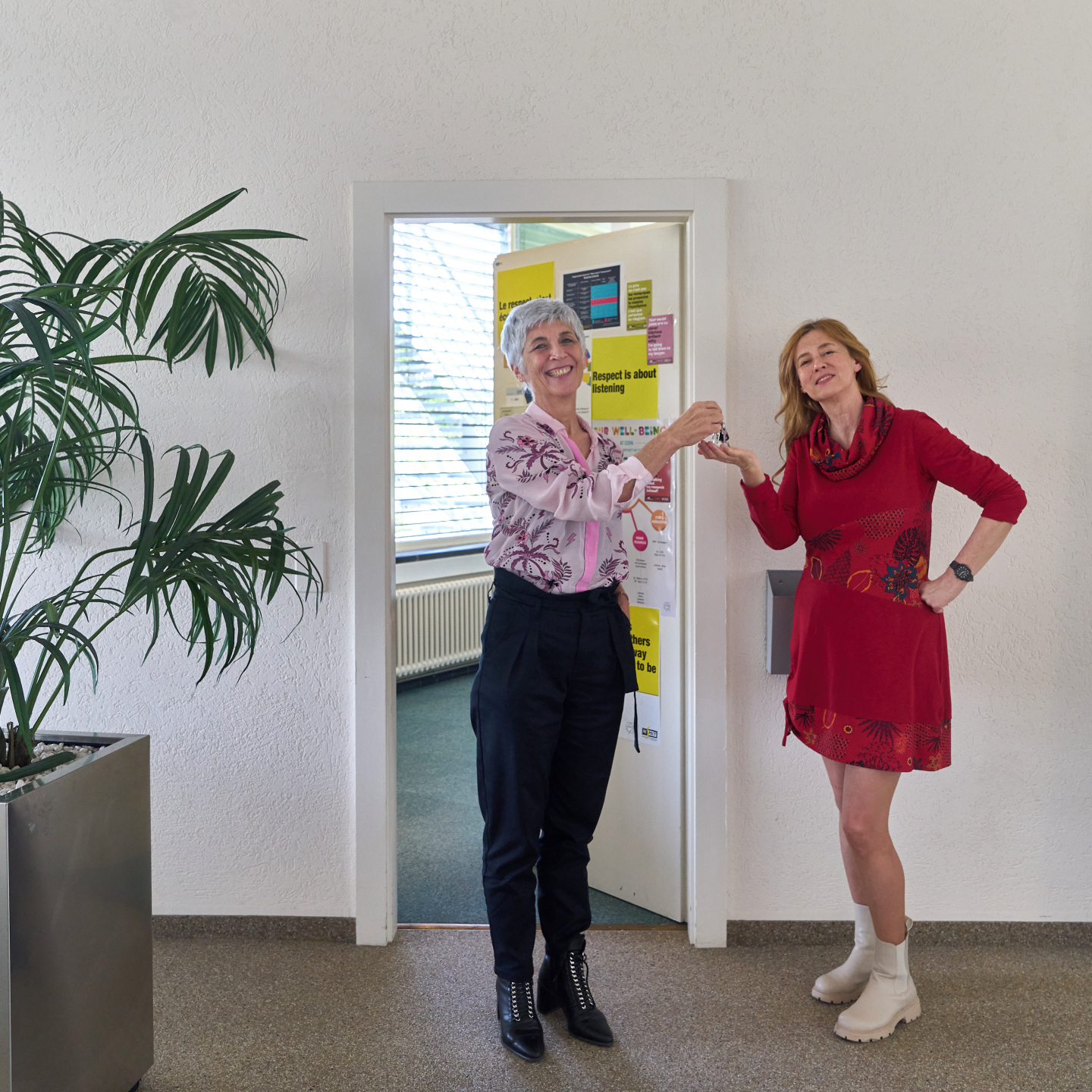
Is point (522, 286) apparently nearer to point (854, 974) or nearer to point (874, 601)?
point (874, 601)

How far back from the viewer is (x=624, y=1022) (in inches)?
84.7

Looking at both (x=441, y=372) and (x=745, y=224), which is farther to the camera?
(x=441, y=372)

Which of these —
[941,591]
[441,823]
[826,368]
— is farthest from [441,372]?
[941,591]

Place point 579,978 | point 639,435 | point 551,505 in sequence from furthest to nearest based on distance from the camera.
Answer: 1. point 639,435
2. point 579,978
3. point 551,505

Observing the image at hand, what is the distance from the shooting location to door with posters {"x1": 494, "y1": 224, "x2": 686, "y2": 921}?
8.64 feet

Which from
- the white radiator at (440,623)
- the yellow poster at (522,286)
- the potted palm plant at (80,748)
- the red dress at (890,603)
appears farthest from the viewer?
the white radiator at (440,623)

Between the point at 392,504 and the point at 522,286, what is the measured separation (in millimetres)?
905

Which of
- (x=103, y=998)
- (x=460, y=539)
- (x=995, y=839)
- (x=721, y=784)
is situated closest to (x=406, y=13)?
(x=721, y=784)

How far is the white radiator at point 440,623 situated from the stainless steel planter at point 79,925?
3.35 meters

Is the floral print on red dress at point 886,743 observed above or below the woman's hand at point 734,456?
below

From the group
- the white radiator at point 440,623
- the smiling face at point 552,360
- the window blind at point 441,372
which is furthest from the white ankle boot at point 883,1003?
the window blind at point 441,372

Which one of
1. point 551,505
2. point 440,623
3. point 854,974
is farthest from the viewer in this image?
point 440,623

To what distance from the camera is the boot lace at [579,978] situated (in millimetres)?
2102

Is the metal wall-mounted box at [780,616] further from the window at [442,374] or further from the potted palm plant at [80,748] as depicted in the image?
the window at [442,374]
